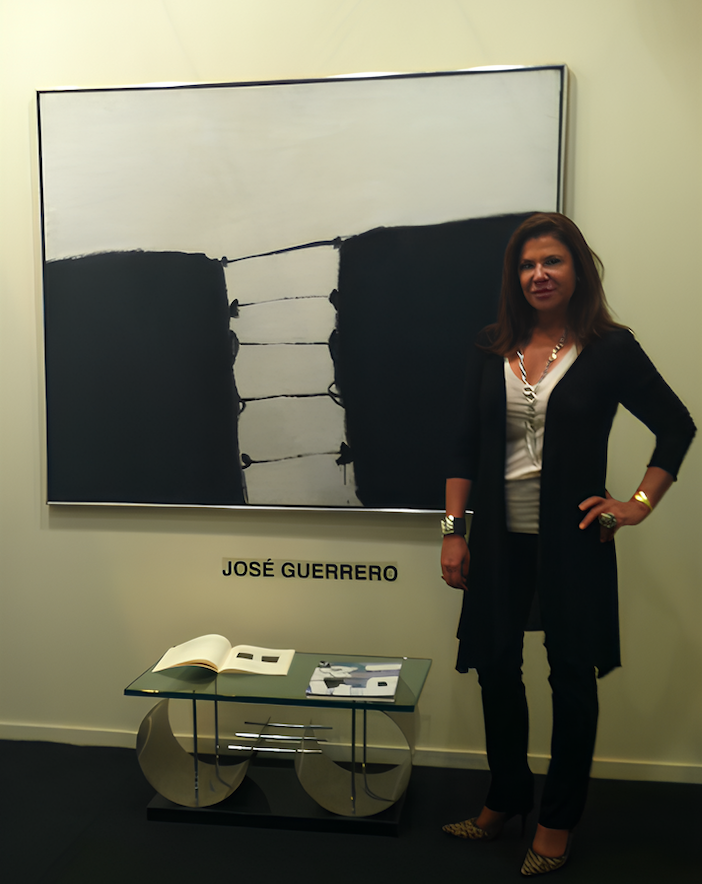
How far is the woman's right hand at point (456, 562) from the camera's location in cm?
211

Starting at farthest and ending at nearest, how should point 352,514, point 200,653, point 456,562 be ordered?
1. point 352,514
2. point 200,653
3. point 456,562

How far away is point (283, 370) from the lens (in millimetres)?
2574

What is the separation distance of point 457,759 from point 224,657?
892mm

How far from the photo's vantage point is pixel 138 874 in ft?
6.68

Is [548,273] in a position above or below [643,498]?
above

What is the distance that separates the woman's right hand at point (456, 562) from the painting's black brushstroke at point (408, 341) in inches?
15.8

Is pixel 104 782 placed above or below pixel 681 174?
below

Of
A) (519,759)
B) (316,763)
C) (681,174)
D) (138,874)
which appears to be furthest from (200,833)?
(681,174)

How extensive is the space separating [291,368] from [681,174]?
140cm

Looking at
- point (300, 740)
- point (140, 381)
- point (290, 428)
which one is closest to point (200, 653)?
point (300, 740)

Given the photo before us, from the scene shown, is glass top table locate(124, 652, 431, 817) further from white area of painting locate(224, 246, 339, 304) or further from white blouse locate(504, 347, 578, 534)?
white area of painting locate(224, 246, 339, 304)

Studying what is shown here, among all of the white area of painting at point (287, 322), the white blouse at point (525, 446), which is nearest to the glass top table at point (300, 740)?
the white blouse at point (525, 446)

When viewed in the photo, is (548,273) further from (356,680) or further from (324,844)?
(324,844)

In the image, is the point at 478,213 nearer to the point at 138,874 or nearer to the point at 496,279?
the point at 496,279
